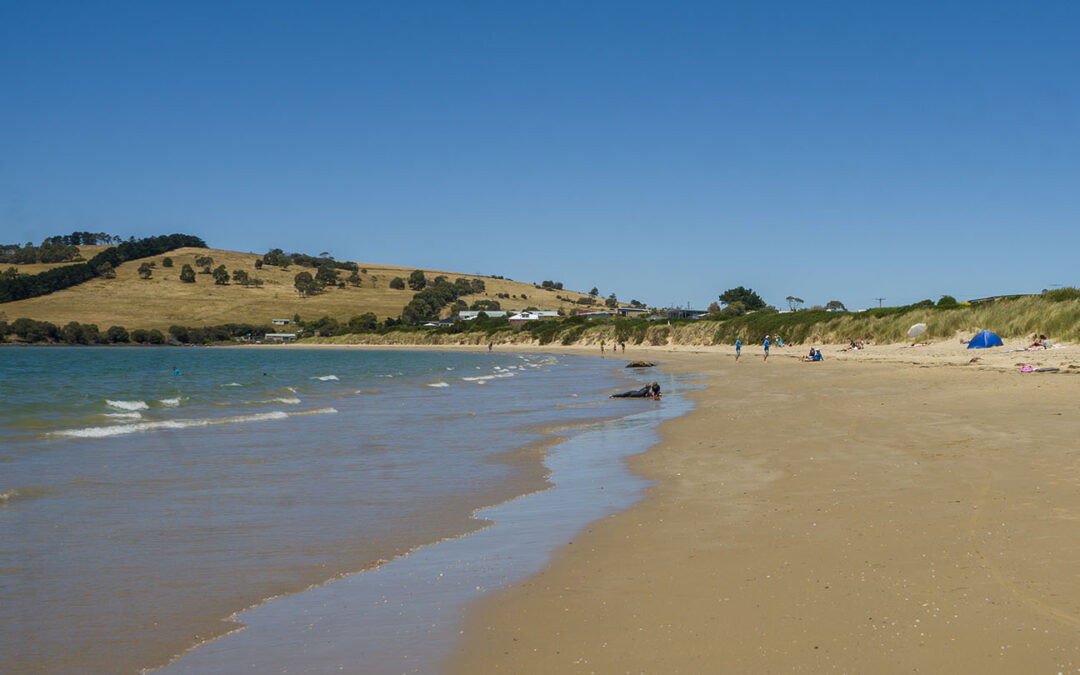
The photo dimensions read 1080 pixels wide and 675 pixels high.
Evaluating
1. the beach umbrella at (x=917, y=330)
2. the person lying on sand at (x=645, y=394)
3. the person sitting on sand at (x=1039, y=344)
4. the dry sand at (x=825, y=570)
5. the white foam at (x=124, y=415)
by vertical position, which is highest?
the beach umbrella at (x=917, y=330)

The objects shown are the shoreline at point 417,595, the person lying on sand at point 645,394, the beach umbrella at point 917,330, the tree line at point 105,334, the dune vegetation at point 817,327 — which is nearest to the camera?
the shoreline at point 417,595

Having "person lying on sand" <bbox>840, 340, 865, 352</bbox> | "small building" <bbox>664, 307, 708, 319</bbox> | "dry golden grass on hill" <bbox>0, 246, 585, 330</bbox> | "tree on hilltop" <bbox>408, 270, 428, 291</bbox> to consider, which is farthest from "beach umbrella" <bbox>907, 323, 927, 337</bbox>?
"tree on hilltop" <bbox>408, 270, 428, 291</bbox>

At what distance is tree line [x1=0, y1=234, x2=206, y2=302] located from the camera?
134750 mm

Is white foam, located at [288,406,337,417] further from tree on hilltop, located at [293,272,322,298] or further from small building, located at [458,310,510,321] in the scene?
tree on hilltop, located at [293,272,322,298]

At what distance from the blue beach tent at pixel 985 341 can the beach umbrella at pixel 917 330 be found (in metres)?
8.07

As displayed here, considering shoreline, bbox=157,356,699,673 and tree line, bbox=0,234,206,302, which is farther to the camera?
tree line, bbox=0,234,206,302

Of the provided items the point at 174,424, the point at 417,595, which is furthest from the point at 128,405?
the point at 417,595

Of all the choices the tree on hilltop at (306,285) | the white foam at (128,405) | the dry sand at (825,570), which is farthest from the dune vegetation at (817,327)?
the tree on hilltop at (306,285)

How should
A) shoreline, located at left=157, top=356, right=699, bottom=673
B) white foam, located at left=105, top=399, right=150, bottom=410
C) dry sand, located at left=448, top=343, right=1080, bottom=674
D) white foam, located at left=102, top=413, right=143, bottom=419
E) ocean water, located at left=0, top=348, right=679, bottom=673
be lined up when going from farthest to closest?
white foam, located at left=105, top=399, right=150, bottom=410, white foam, located at left=102, top=413, right=143, bottom=419, ocean water, located at left=0, top=348, right=679, bottom=673, shoreline, located at left=157, top=356, right=699, bottom=673, dry sand, located at left=448, top=343, right=1080, bottom=674

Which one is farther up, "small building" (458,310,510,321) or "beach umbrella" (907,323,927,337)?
"small building" (458,310,510,321)

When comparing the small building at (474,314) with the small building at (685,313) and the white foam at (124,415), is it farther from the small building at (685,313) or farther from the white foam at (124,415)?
the white foam at (124,415)

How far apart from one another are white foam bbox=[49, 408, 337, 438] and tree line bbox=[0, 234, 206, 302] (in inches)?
5363

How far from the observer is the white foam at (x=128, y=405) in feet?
76.2

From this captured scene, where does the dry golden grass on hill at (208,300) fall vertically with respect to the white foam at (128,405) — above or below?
above
